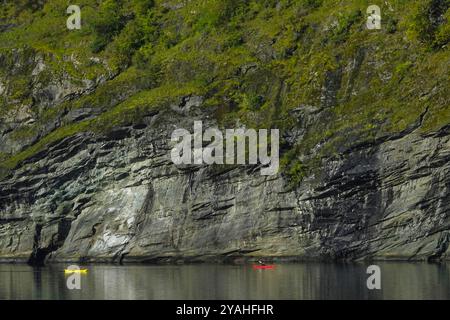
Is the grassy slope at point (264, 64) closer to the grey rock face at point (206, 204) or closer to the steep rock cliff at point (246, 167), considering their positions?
the steep rock cliff at point (246, 167)

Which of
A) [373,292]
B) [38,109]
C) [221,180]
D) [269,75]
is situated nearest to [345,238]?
[221,180]

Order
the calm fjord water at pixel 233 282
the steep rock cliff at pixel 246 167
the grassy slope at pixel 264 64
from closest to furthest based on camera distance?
1. the calm fjord water at pixel 233 282
2. the steep rock cliff at pixel 246 167
3. the grassy slope at pixel 264 64

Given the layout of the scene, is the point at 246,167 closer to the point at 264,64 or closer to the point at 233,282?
the point at 264,64

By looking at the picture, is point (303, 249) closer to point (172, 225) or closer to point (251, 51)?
point (172, 225)

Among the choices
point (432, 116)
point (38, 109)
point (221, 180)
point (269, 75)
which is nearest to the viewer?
point (432, 116)

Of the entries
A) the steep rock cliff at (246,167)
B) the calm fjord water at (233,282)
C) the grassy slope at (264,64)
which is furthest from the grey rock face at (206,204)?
the calm fjord water at (233,282)

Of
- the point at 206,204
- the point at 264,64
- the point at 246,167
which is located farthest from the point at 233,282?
the point at 264,64
